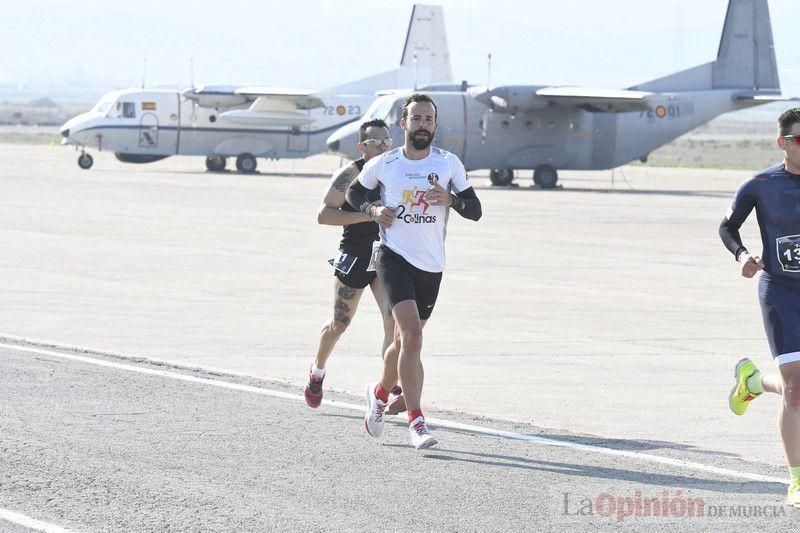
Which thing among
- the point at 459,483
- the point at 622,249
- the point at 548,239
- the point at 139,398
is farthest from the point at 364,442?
the point at 548,239

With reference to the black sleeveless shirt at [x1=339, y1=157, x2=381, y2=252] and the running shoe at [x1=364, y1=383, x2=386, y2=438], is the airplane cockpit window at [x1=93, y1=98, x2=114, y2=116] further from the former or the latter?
the running shoe at [x1=364, y1=383, x2=386, y2=438]

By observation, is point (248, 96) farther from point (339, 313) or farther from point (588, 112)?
point (339, 313)

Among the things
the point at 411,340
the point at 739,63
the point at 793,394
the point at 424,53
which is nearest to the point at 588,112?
the point at 739,63

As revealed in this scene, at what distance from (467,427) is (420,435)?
81cm

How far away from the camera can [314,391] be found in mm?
9031

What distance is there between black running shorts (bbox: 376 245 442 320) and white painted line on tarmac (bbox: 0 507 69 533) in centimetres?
265

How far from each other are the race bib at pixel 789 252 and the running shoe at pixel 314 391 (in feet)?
10.4

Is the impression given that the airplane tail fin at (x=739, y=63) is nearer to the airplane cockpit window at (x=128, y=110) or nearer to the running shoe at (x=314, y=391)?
the airplane cockpit window at (x=128, y=110)

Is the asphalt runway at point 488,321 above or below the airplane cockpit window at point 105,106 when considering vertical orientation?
below

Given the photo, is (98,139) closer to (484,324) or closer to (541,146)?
(541,146)

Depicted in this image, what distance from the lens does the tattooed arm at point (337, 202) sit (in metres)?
8.70

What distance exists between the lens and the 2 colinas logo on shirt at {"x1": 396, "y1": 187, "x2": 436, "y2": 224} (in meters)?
8.18

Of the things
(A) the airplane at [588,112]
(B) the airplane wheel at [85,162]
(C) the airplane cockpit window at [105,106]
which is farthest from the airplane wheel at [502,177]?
(B) the airplane wheel at [85,162]

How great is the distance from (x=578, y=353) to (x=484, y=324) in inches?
74.6
